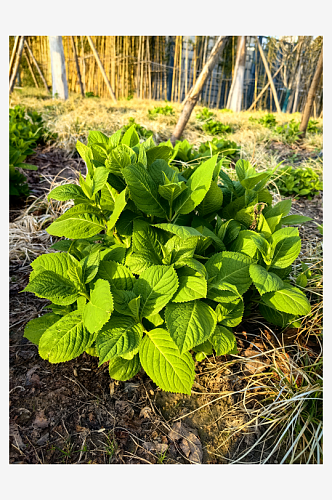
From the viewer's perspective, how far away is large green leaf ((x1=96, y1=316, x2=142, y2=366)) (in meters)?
0.95

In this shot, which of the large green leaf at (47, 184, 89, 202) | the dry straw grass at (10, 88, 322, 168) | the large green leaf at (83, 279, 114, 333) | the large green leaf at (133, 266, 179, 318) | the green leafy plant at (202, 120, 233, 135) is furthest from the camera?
the green leafy plant at (202, 120, 233, 135)

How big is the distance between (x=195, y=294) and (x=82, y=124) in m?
3.87

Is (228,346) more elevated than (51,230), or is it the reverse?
(51,230)

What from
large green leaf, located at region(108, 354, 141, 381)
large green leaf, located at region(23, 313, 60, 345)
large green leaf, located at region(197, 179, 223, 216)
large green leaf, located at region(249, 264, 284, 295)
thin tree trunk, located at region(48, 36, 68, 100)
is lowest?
large green leaf, located at region(108, 354, 141, 381)

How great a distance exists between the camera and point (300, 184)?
3.37 metres

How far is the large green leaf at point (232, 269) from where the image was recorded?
3.64 ft

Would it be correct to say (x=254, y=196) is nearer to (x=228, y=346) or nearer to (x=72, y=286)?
(x=228, y=346)

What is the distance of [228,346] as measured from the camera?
1.16 m

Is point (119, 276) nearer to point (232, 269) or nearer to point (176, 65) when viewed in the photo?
point (232, 269)

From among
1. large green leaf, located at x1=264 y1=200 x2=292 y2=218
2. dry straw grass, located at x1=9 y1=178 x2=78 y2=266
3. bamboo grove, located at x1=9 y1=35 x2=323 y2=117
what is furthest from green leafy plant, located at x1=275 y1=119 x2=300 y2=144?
bamboo grove, located at x1=9 y1=35 x2=323 y2=117

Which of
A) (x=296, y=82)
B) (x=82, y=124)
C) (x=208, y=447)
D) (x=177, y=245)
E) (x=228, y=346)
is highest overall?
(x=296, y=82)

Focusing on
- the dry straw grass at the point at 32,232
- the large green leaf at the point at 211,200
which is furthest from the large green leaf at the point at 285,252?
the dry straw grass at the point at 32,232

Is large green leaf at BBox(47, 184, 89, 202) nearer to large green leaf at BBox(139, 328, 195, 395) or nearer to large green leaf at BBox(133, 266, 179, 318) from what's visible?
large green leaf at BBox(133, 266, 179, 318)

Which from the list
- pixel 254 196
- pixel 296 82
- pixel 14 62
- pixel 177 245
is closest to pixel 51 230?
pixel 177 245
